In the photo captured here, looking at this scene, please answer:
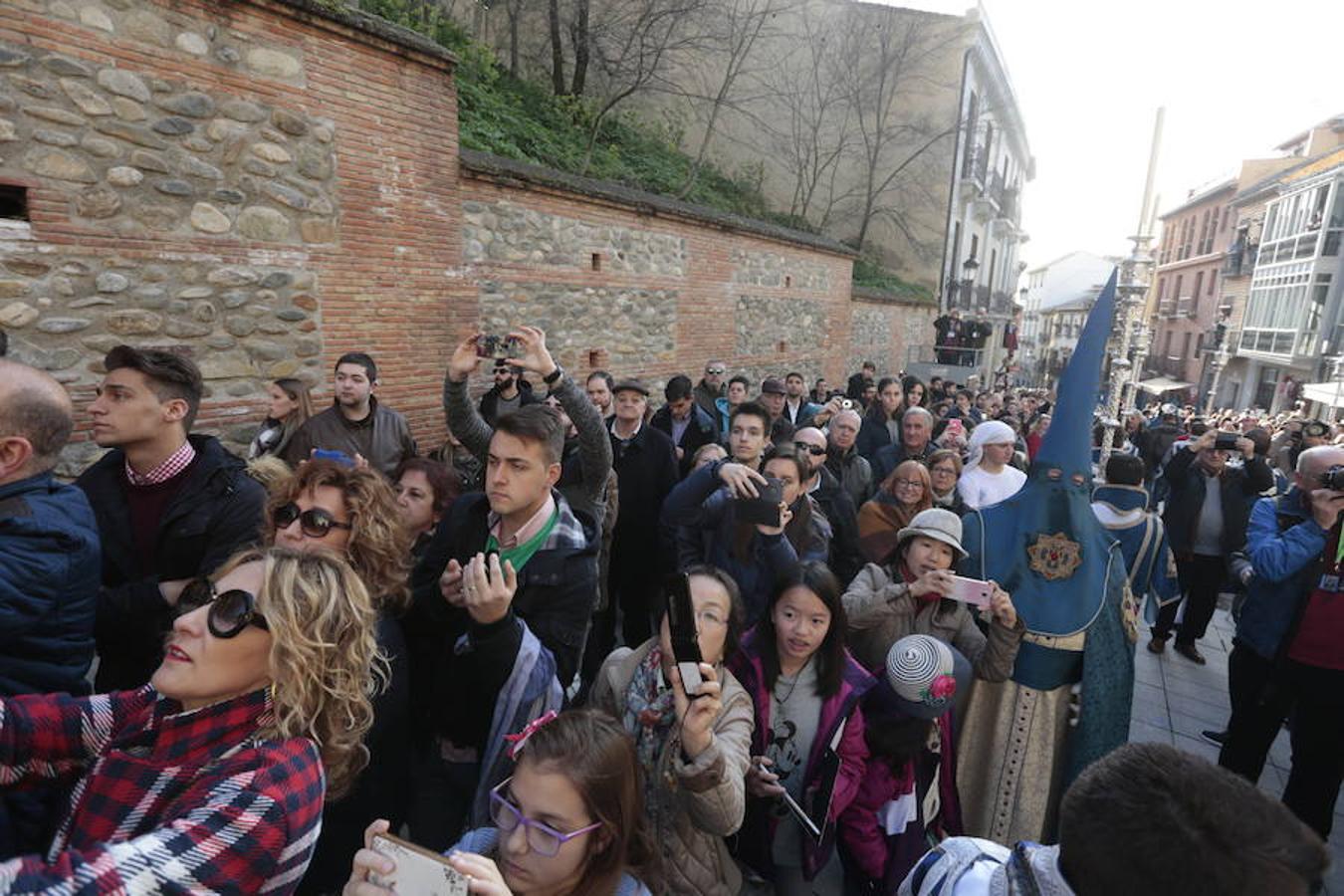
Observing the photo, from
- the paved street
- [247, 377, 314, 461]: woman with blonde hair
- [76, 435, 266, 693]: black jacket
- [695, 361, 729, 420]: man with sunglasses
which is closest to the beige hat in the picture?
the paved street

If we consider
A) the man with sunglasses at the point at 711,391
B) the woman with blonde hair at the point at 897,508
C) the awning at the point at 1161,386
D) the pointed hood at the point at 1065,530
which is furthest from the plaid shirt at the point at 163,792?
the awning at the point at 1161,386

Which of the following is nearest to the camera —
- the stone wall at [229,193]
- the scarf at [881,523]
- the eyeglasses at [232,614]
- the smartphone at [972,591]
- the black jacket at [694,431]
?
the eyeglasses at [232,614]

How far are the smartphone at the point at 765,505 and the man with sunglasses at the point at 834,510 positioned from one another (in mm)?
688

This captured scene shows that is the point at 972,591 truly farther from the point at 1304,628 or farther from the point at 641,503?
the point at 641,503

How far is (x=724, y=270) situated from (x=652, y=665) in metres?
8.90

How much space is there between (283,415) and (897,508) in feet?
13.0

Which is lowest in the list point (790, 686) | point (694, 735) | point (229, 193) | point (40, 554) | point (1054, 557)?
point (790, 686)

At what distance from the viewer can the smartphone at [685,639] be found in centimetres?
168

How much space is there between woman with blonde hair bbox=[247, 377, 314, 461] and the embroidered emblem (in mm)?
4189

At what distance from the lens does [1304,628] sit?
9.88 feet

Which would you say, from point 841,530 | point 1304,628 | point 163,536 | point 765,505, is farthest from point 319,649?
point 1304,628

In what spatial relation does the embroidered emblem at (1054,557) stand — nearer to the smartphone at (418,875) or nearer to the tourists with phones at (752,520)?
the tourists with phones at (752,520)

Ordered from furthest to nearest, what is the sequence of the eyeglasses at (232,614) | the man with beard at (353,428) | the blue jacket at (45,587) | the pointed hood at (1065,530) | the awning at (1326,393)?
the awning at (1326,393), the man with beard at (353,428), the pointed hood at (1065,530), the blue jacket at (45,587), the eyeglasses at (232,614)

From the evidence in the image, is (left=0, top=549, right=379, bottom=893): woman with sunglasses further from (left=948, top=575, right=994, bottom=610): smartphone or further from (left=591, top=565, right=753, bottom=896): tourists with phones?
(left=948, top=575, right=994, bottom=610): smartphone
